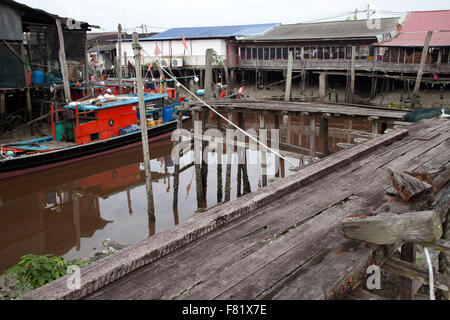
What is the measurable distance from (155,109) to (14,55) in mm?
7188

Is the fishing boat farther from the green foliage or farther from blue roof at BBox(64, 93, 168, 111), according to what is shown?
the green foliage

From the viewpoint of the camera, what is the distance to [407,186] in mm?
3760

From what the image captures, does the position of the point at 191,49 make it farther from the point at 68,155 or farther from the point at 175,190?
the point at 175,190

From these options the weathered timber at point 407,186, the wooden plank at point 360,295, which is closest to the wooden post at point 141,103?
the weathered timber at point 407,186

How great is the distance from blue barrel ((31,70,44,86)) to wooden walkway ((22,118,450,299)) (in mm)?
18857

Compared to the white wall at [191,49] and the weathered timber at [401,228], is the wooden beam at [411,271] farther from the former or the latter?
the white wall at [191,49]

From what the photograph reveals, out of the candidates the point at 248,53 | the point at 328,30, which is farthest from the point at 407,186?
the point at 248,53

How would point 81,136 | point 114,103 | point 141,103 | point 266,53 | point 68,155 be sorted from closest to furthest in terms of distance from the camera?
point 141,103, point 68,155, point 81,136, point 114,103, point 266,53

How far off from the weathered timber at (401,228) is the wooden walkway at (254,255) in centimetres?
15

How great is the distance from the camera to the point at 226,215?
3.45m

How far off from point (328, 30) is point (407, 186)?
2905 centimetres

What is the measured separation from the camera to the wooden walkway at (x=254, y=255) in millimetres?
2473
